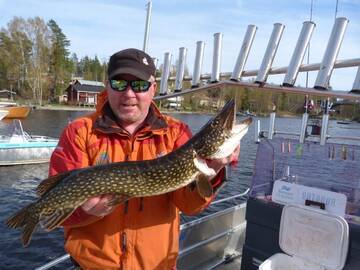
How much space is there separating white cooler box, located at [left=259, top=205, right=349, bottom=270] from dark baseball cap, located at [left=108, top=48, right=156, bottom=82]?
1764 millimetres

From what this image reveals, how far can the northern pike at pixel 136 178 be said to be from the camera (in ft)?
8.54

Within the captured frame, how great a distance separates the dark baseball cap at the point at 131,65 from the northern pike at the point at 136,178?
24.6 inches

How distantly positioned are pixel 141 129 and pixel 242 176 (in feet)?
49.5

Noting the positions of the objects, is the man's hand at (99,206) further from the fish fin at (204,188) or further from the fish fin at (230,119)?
the fish fin at (230,119)

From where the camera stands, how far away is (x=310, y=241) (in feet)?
10.7

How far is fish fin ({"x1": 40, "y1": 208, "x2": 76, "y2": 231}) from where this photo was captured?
259cm

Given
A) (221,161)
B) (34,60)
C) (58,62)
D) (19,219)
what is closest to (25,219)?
(19,219)

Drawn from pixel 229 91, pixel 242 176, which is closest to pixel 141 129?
pixel 229 91

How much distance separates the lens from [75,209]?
2609 millimetres

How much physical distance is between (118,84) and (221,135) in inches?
34.1

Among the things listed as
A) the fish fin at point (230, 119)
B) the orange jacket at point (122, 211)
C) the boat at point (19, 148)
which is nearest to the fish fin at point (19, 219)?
Answer: the orange jacket at point (122, 211)

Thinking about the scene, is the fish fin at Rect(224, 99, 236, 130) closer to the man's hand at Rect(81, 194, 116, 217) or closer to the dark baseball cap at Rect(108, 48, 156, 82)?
the dark baseball cap at Rect(108, 48, 156, 82)

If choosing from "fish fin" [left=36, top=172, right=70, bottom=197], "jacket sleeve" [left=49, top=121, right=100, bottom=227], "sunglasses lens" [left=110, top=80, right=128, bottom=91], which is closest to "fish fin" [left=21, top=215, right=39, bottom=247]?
"fish fin" [left=36, top=172, right=70, bottom=197]

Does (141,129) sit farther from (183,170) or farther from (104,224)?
(104,224)
